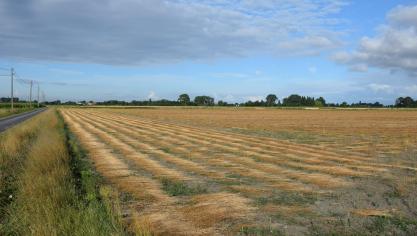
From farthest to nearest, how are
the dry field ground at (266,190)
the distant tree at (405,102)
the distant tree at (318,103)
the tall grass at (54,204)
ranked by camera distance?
the distant tree at (318,103) → the distant tree at (405,102) → the dry field ground at (266,190) → the tall grass at (54,204)

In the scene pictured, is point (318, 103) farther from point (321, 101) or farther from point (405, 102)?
point (405, 102)

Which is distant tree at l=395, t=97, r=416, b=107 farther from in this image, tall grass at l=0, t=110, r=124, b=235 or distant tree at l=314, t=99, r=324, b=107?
tall grass at l=0, t=110, r=124, b=235

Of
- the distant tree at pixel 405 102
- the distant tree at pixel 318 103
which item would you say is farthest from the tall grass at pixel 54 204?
the distant tree at pixel 405 102

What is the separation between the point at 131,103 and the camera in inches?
7805

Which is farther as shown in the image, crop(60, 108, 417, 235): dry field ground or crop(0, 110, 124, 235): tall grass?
crop(60, 108, 417, 235): dry field ground

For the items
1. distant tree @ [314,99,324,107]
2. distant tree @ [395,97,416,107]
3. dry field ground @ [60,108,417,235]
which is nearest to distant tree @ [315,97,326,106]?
distant tree @ [314,99,324,107]

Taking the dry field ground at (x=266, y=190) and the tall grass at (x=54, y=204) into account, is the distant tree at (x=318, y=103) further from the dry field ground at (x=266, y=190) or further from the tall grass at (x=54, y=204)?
the tall grass at (x=54, y=204)

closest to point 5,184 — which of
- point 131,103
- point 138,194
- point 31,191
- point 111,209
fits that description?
point 31,191

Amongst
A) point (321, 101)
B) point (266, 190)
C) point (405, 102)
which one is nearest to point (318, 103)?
point (321, 101)

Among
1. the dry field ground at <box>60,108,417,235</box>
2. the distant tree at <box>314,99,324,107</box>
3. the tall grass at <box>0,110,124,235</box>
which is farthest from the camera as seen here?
the distant tree at <box>314,99,324,107</box>

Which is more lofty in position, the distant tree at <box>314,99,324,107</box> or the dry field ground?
the distant tree at <box>314,99,324,107</box>

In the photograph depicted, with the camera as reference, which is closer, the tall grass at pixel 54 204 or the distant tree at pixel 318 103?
the tall grass at pixel 54 204

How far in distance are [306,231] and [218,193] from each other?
9.80 ft

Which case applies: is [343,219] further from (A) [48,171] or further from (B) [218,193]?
(A) [48,171]
